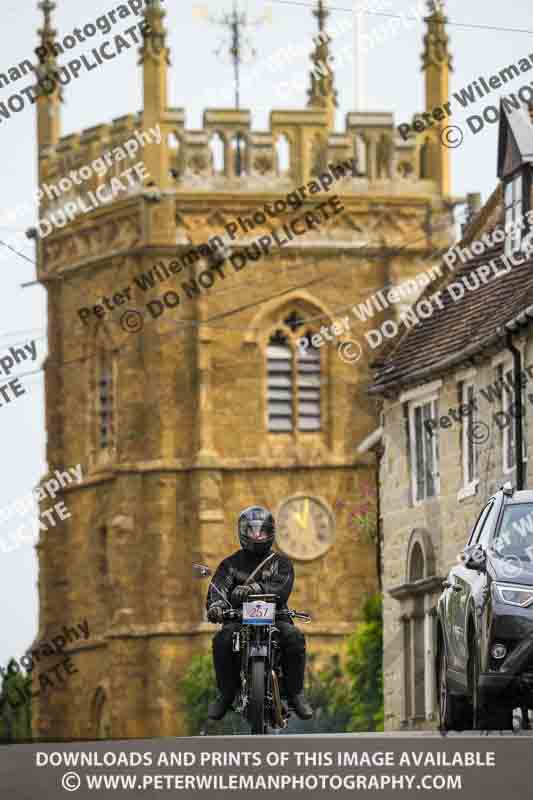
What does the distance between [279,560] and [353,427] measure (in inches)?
2246

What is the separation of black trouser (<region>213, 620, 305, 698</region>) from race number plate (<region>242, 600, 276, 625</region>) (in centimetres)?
17

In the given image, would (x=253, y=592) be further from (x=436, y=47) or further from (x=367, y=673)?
(x=436, y=47)

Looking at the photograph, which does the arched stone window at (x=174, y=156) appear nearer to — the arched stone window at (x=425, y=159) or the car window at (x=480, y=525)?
the arched stone window at (x=425, y=159)

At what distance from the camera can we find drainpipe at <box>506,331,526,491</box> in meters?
35.5

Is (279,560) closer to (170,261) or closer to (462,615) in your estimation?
(462,615)

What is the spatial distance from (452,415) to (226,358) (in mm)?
34862

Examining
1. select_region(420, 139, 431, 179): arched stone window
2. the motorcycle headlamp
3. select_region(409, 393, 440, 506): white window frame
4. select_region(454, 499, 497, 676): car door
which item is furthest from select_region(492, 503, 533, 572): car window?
select_region(420, 139, 431, 179): arched stone window

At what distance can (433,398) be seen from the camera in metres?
41.1

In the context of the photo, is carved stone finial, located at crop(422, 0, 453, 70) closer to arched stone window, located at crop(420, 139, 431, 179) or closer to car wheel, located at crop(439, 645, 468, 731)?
arched stone window, located at crop(420, 139, 431, 179)

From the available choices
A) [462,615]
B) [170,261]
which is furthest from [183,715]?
[462,615]

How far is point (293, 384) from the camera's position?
75250 millimetres

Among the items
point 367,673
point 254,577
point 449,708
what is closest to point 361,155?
point 367,673

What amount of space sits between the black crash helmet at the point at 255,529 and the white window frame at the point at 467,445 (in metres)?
21.1

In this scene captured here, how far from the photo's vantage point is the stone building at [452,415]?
3719 cm
